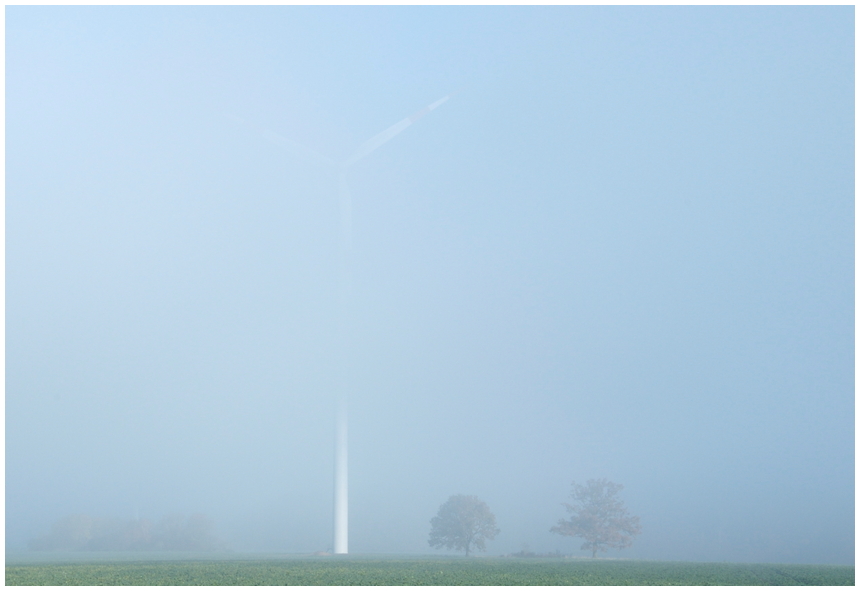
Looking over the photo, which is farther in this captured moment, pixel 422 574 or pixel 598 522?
pixel 598 522

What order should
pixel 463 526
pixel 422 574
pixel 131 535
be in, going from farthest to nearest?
pixel 131 535
pixel 463 526
pixel 422 574

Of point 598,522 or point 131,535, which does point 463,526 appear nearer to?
point 598,522

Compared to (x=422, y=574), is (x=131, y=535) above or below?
above

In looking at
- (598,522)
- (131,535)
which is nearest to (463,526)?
(598,522)

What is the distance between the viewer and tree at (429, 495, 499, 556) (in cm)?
6875

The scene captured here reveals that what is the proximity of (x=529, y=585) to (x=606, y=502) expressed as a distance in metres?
36.8

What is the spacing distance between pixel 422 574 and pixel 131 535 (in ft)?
196

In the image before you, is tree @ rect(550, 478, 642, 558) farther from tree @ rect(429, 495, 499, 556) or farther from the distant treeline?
the distant treeline

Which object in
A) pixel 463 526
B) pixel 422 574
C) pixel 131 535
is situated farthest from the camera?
pixel 131 535

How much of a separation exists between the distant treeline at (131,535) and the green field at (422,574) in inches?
A: 1810

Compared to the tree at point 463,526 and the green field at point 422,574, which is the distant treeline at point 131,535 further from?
the green field at point 422,574

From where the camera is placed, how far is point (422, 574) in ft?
128

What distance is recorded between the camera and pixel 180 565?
4297cm

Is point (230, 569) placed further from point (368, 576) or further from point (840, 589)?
point (840, 589)
